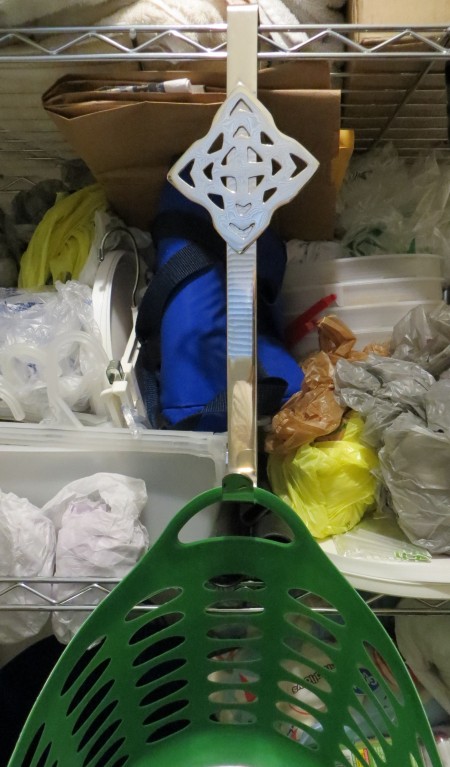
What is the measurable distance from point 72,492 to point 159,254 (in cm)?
33

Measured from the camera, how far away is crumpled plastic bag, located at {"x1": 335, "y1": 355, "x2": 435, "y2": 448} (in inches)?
26.7

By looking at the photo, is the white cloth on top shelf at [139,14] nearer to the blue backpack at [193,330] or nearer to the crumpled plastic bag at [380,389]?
the blue backpack at [193,330]

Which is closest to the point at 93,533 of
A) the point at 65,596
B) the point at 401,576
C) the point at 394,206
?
the point at 65,596

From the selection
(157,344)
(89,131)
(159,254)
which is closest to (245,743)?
(157,344)

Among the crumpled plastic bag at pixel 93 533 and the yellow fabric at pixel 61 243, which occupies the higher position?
the yellow fabric at pixel 61 243

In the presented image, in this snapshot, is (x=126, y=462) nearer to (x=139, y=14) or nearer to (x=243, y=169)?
(x=243, y=169)

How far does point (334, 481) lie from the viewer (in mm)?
708

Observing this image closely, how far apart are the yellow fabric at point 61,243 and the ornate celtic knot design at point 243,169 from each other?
0.31m

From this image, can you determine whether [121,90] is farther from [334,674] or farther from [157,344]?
[334,674]

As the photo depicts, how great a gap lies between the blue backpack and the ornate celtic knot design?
6.8 inches

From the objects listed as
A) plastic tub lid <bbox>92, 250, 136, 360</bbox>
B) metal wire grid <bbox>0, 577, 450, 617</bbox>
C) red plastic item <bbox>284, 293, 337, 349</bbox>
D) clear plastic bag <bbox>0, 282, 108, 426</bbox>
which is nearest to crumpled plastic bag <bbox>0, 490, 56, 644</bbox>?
metal wire grid <bbox>0, 577, 450, 617</bbox>

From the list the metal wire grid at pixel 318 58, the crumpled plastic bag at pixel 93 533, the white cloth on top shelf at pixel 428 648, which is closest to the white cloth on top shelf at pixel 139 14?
the metal wire grid at pixel 318 58

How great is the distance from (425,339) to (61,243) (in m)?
0.54

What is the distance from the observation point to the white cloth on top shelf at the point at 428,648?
750mm
